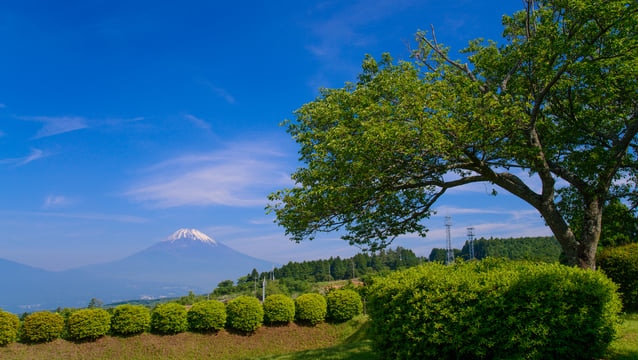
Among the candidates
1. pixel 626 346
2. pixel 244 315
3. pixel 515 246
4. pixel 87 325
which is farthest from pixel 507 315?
pixel 515 246

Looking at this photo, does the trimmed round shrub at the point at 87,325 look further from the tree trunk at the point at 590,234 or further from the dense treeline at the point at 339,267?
the dense treeline at the point at 339,267

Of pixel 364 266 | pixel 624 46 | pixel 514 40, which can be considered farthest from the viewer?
pixel 364 266

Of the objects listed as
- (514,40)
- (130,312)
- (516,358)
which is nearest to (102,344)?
(130,312)

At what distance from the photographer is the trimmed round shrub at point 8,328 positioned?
1809 centimetres

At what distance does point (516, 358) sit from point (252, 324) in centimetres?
1708

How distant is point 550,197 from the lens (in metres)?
10.6

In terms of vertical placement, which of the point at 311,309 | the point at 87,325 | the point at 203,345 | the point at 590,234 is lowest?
the point at 203,345

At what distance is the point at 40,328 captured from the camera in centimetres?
1862

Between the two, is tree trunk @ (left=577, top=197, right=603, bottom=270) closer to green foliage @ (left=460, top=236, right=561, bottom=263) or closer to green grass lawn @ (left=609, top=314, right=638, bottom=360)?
green grass lawn @ (left=609, top=314, right=638, bottom=360)

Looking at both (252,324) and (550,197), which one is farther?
(252,324)

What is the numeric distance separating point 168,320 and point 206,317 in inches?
70.3

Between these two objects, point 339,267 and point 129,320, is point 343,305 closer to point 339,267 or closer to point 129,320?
point 129,320

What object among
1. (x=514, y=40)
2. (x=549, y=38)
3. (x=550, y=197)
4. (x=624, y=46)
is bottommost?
(x=550, y=197)

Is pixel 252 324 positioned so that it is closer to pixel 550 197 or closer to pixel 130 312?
pixel 130 312
